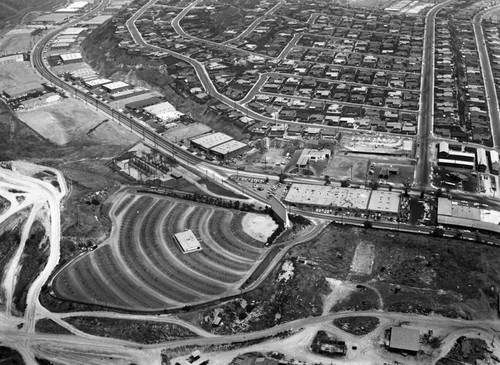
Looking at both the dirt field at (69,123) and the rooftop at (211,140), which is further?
the dirt field at (69,123)

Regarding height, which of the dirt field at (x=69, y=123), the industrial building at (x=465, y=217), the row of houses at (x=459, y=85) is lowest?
the row of houses at (x=459, y=85)

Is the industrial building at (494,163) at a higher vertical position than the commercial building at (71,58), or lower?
higher

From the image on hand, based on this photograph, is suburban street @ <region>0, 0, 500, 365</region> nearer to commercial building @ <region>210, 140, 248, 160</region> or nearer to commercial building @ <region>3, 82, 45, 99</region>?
commercial building @ <region>210, 140, 248, 160</region>

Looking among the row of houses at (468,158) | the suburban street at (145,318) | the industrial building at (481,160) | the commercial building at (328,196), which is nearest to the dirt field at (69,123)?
the suburban street at (145,318)

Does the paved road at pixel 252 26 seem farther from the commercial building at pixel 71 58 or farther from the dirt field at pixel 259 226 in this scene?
the dirt field at pixel 259 226

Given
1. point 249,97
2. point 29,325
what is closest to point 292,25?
point 249,97

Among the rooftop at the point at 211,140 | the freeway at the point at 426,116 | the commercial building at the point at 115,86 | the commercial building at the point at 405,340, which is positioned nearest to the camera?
the commercial building at the point at 405,340

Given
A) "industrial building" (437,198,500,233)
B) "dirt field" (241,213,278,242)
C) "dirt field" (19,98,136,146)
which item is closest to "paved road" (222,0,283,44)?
"dirt field" (19,98,136,146)
